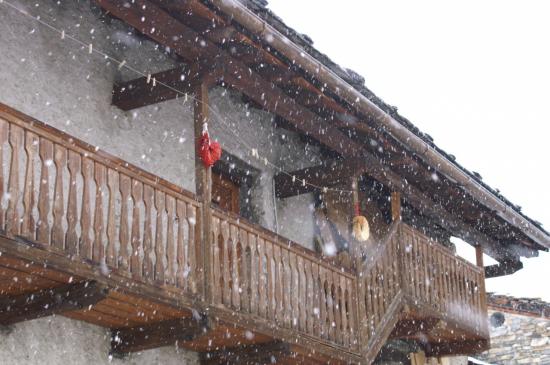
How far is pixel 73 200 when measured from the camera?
7.65 m

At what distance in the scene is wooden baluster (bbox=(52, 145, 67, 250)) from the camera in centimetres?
736

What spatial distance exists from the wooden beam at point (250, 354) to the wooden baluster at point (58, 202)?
3.05 meters

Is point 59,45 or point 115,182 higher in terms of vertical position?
point 59,45

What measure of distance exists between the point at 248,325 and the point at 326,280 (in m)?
1.54

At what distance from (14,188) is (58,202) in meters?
0.47

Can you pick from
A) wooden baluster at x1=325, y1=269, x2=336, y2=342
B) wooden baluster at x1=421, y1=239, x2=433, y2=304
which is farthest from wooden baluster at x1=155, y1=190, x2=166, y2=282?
wooden baluster at x1=421, y1=239, x2=433, y2=304

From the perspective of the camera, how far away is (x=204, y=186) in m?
9.15

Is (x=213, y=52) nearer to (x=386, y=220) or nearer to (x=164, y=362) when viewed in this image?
(x=164, y=362)

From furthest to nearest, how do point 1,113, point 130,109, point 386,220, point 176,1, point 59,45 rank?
point 386,220, point 130,109, point 59,45, point 176,1, point 1,113

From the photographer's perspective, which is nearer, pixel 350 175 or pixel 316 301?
pixel 316 301

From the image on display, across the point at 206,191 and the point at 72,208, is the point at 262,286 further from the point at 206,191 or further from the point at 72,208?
the point at 72,208

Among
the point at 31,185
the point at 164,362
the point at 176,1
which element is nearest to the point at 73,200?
the point at 31,185

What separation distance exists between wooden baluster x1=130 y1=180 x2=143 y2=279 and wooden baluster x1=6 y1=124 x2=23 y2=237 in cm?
125

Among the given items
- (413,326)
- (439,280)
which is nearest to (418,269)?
(439,280)
